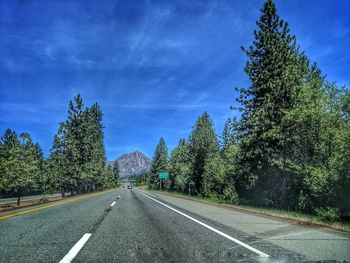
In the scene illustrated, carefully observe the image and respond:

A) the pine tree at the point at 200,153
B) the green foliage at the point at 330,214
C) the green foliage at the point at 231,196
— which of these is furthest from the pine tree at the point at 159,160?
the green foliage at the point at 330,214

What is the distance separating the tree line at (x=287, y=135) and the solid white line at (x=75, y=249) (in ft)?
41.0

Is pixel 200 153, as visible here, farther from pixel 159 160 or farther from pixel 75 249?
pixel 159 160

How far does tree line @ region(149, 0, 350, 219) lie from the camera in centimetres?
1535

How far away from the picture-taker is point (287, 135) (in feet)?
68.0

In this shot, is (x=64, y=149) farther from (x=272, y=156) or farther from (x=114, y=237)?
(x=114, y=237)

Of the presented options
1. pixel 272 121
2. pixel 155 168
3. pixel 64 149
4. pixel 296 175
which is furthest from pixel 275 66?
pixel 155 168

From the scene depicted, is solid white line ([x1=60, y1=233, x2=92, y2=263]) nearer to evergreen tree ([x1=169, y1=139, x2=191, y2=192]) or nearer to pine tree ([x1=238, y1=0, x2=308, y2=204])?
pine tree ([x1=238, y1=0, x2=308, y2=204])

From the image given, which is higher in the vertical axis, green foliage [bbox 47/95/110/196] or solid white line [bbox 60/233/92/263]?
green foliage [bbox 47/95/110/196]

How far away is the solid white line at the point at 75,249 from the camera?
176 inches

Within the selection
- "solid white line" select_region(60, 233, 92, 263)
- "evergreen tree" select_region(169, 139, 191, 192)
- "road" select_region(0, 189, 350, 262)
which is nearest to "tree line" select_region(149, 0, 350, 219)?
"road" select_region(0, 189, 350, 262)

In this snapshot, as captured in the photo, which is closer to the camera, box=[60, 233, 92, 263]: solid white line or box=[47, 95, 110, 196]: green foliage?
box=[60, 233, 92, 263]: solid white line

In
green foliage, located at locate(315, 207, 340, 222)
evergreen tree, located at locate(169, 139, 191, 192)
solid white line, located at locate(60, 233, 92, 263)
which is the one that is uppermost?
evergreen tree, located at locate(169, 139, 191, 192)

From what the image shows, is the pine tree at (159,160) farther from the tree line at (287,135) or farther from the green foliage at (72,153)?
the tree line at (287,135)

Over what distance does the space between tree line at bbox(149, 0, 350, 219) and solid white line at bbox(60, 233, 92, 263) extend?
12.5 m
